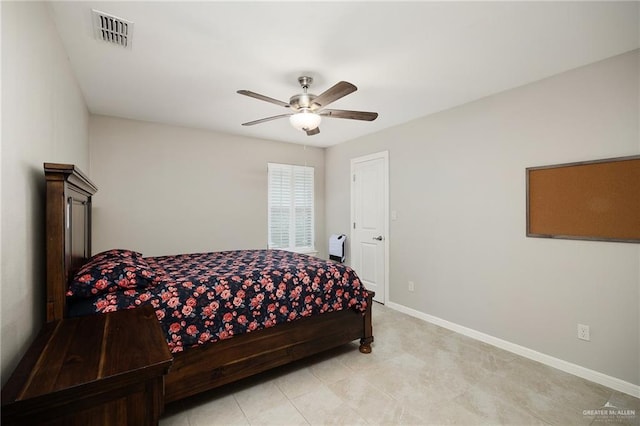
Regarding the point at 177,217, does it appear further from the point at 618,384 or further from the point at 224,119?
the point at 618,384

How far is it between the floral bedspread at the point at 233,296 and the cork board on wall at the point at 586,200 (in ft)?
5.77

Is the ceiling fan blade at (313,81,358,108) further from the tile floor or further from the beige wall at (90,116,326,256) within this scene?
the beige wall at (90,116,326,256)

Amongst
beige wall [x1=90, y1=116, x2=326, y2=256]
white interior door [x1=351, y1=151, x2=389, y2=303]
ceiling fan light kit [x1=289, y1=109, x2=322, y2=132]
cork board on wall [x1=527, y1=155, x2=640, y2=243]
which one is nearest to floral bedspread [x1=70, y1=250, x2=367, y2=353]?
beige wall [x1=90, y1=116, x2=326, y2=256]

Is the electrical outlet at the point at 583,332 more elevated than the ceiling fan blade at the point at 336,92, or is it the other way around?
the ceiling fan blade at the point at 336,92

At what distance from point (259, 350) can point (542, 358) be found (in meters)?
2.46

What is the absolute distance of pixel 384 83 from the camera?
2.67m

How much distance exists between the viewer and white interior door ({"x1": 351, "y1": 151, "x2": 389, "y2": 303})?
4121 mm

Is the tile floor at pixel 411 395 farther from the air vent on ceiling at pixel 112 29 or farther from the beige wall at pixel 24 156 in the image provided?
the air vent on ceiling at pixel 112 29

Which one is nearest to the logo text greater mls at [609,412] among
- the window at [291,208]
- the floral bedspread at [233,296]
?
the floral bedspread at [233,296]

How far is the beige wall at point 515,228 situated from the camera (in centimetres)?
220

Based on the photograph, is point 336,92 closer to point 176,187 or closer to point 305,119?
point 305,119

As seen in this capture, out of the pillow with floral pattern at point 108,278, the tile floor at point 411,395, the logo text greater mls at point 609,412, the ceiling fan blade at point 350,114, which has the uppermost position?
the ceiling fan blade at point 350,114

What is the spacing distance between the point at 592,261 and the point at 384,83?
2.26 meters

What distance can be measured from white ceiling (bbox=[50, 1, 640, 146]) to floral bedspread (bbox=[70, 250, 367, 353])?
5.48 feet
